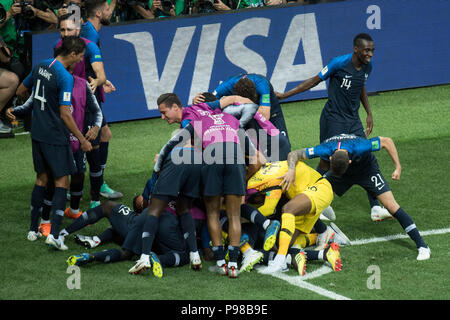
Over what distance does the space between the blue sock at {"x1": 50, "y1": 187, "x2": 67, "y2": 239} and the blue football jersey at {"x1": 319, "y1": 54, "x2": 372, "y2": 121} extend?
11.3ft

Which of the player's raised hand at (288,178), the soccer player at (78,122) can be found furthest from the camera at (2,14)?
the player's raised hand at (288,178)

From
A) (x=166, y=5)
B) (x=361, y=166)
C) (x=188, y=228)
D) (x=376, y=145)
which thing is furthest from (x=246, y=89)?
(x=166, y=5)

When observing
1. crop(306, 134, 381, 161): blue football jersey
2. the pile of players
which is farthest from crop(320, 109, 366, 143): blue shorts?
crop(306, 134, 381, 161): blue football jersey

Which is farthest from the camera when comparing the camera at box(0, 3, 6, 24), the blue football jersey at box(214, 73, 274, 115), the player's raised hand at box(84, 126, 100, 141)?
the camera at box(0, 3, 6, 24)

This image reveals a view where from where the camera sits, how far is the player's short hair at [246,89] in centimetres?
923

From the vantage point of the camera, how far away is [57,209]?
335 inches

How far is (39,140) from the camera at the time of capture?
853cm

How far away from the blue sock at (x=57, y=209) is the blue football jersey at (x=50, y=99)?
534 millimetres

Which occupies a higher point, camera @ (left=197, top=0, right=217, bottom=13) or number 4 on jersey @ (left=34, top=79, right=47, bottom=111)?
camera @ (left=197, top=0, right=217, bottom=13)

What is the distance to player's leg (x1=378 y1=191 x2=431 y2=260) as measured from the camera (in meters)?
8.12

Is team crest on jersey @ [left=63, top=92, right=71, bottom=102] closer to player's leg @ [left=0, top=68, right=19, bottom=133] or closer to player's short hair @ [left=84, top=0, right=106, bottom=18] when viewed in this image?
player's short hair @ [left=84, top=0, right=106, bottom=18]

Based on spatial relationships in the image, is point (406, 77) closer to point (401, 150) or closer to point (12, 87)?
point (401, 150)
